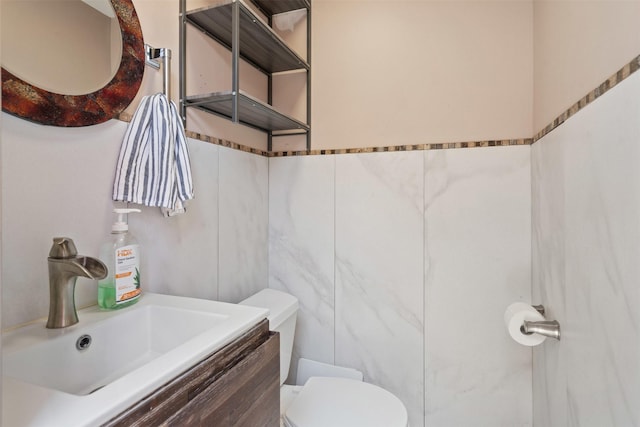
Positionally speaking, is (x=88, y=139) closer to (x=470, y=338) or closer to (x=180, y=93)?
(x=180, y=93)

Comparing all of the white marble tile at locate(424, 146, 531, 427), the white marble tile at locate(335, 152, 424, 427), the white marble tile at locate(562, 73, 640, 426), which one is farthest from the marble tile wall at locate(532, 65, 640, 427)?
the white marble tile at locate(335, 152, 424, 427)

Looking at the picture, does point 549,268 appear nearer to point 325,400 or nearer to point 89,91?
point 325,400

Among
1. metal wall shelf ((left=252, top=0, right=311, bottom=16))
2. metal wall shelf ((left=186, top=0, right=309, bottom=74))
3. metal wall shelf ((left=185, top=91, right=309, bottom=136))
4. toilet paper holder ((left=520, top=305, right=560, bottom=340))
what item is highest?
metal wall shelf ((left=252, top=0, right=311, bottom=16))

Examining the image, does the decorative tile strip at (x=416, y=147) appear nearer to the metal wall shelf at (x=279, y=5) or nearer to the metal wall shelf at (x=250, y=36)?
the metal wall shelf at (x=250, y=36)

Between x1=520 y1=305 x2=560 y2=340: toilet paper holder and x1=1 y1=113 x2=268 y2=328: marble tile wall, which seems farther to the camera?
x1=520 y1=305 x2=560 y2=340: toilet paper holder

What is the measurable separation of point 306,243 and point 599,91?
125 cm

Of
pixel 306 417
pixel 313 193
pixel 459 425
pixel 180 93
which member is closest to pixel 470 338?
pixel 459 425

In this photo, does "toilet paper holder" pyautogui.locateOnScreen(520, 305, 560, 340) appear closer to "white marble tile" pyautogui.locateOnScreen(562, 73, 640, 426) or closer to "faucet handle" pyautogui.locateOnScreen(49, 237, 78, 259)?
"white marble tile" pyautogui.locateOnScreen(562, 73, 640, 426)

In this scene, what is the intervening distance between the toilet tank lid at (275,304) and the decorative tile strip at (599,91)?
1159mm

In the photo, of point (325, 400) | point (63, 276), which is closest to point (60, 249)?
point (63, 276)

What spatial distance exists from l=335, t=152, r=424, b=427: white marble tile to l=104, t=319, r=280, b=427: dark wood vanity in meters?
0.83

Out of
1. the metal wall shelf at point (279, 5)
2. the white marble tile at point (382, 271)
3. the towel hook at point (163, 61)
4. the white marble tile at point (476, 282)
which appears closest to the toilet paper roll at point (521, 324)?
the white marble tile at point (476, 282)

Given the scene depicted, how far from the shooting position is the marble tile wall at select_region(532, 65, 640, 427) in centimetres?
61

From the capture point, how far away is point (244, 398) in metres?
0.67
